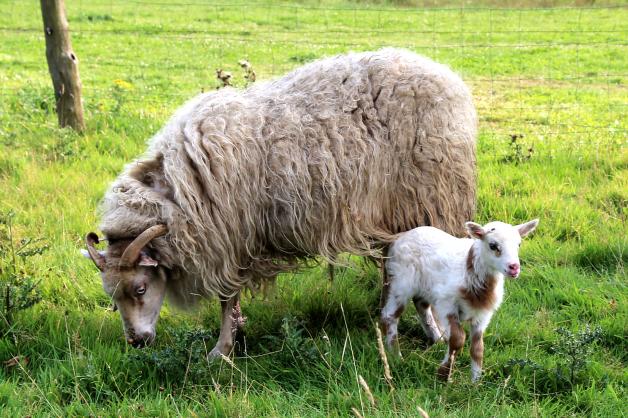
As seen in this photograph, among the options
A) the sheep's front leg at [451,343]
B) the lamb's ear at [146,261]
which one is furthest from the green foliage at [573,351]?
the lamb's ear at [146,261]

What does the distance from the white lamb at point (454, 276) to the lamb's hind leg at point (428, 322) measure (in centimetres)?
1

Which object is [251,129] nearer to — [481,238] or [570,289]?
[481,238]

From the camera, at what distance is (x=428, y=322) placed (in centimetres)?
448

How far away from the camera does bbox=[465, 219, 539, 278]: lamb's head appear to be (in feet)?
11.6

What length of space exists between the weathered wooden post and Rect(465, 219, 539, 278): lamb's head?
5347 mm

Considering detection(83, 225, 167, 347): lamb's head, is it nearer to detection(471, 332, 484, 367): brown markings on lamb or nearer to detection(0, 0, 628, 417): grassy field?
detection(0, 0, 628, 417): grassy field

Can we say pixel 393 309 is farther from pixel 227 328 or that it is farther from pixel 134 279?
pixel 134 279

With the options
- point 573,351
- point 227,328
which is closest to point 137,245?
point 227,328

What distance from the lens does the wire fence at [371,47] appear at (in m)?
9.53

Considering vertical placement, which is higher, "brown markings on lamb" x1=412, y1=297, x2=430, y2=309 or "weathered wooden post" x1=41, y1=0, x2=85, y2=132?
"weathered wooden post" x1=41, y1=0, x2=85, y2=132

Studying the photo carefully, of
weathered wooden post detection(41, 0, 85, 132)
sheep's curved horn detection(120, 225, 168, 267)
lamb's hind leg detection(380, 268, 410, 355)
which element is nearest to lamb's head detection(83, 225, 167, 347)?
sheep's curved horn detection(120, 225, 168, 267)

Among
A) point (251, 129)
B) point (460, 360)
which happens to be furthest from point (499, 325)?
point (251, 129)

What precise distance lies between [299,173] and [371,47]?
9862 mm

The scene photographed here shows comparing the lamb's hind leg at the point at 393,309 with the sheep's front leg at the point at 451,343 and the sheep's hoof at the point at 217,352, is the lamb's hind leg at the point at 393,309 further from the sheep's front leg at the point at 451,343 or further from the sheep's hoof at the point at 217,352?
the sheep's hoof at the point at 217,352
